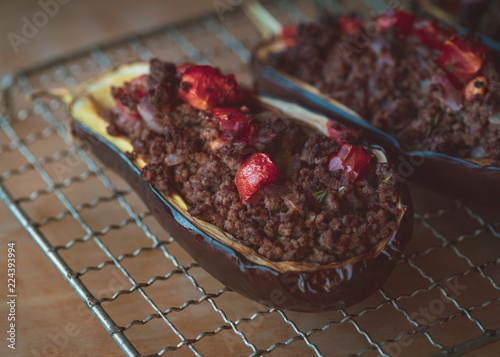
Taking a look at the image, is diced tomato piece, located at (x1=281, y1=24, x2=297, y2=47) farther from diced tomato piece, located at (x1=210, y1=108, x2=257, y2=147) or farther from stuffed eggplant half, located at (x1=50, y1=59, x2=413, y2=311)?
diced tomato piece, located at (x1=210, y1=108, x2=257, y2=147)

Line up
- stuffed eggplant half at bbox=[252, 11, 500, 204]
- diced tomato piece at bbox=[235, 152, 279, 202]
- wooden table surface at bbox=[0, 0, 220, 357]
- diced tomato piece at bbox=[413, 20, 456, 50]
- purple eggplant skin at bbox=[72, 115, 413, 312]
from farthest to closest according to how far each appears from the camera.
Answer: diced tomato piece at bbox=[413, 20, 456, 50], stuffed eggplant half at bbox=[252, 11, 500, 204], wooden table surface at bbox=[0, 0, 220, 357], diced tomato piece at bbox=[235, 152, 279, 202], purple eggplant skin at bbox=[72, 115, 413, 312]

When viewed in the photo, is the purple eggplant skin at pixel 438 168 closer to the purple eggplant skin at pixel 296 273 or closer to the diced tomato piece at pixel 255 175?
the purple eggplant skin at pixel 296 273

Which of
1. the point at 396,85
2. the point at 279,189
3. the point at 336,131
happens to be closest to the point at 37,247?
the point at 279,189

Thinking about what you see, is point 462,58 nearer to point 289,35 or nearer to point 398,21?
point 398,21

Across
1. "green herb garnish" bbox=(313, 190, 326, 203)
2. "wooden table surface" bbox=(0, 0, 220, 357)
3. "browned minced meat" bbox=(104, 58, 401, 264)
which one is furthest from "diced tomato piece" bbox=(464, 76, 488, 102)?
"wooden table surface" bbox=(0, 0, 220, 357)

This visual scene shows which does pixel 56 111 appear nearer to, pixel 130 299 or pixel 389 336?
pixel 130 299

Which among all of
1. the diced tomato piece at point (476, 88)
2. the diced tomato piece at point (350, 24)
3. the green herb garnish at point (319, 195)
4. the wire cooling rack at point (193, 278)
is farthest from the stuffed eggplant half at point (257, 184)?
the diced tomato piece at point (350, 24)
